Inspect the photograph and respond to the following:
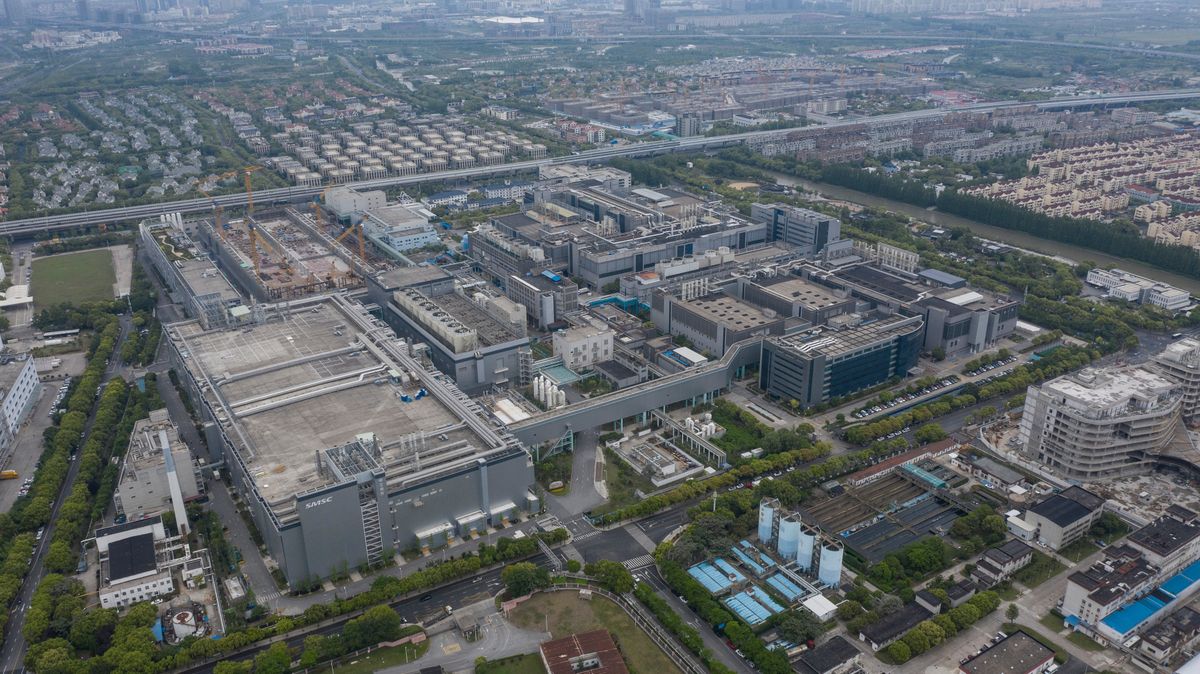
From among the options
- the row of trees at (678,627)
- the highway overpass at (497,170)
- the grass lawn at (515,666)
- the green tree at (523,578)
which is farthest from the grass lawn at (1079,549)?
the highway overpass at (497,170)

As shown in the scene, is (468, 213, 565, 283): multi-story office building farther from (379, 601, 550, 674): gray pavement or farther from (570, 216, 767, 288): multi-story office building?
(379, 601, 550, 674): gray pavement

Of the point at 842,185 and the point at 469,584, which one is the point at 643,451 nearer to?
the point at 469,584

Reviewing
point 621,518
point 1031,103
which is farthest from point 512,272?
point 1031,103

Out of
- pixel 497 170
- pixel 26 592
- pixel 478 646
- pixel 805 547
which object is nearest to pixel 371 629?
pixel 478 646

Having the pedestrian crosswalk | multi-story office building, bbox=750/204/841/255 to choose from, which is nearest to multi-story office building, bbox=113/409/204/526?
the pedestrian crosswalk

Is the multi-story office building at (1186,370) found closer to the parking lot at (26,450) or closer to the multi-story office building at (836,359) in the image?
the multi-story office building at (836,359)

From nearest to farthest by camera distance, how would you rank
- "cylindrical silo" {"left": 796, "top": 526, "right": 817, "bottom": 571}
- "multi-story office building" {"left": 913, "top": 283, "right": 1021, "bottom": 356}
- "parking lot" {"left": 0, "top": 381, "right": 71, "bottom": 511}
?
1. "cylindrical silo" {"left": 796, "top": 526, "right": 817, "bottom": 571}
2. "parking lot" {"left": 0, "top": 381, "right": 71, "bottom": 511}
3. "multi-story office building" {"left": 913, "top": 283, "right": 1021, "bottom": 356}
